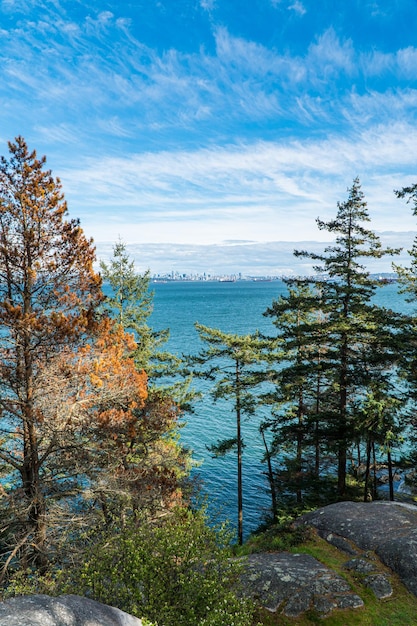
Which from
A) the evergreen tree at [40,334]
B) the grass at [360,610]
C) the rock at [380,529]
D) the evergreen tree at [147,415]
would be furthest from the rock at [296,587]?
the evergreen tree at [40,334]

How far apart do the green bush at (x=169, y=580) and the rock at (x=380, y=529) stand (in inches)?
253

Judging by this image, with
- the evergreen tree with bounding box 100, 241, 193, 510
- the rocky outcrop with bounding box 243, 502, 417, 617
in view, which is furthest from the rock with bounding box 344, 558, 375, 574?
the evergreen tree with bounding box 100, 241, 193, 510

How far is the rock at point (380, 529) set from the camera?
37.8ft

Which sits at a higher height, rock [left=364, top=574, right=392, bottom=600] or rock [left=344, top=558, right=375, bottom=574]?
rock [left=364, top=574, right=392, bottom=600]

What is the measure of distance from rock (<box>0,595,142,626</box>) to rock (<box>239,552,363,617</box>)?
4.70 metres

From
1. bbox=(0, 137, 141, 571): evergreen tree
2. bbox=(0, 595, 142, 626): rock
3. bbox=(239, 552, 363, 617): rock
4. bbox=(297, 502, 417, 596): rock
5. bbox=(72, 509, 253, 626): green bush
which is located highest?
bbox=(0, 137, 141, 571): evergreen tree

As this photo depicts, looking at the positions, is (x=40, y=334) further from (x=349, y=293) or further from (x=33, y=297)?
(x=349, y=293)

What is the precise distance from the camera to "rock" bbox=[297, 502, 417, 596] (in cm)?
1152

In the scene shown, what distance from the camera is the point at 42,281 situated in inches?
440

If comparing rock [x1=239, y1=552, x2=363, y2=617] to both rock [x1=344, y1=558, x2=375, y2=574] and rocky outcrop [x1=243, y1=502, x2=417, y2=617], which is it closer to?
rocky outcrop [x1=243, y1=502, x2=417, y2=617]

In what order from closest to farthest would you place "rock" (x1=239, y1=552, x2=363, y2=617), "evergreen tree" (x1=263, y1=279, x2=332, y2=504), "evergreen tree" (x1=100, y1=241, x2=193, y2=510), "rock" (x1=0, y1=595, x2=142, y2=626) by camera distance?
"rock" (x1=0, y1=595, x2=142, y2=626), "rock" (x1=239, y1=552, x2=363, y2=617), "evergreen tree" (x1=100, y1=241, x2=193, y2=510), "evergreen tree" (x1=263, y1=279, x2=332, y2=504)

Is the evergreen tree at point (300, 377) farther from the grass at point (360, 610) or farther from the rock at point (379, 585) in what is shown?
the rock at point (379, 585)

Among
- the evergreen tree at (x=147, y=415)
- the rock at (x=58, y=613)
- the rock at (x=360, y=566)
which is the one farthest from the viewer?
the evergreen tree at (x=147, y=415)

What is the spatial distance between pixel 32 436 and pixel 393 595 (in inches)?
449
